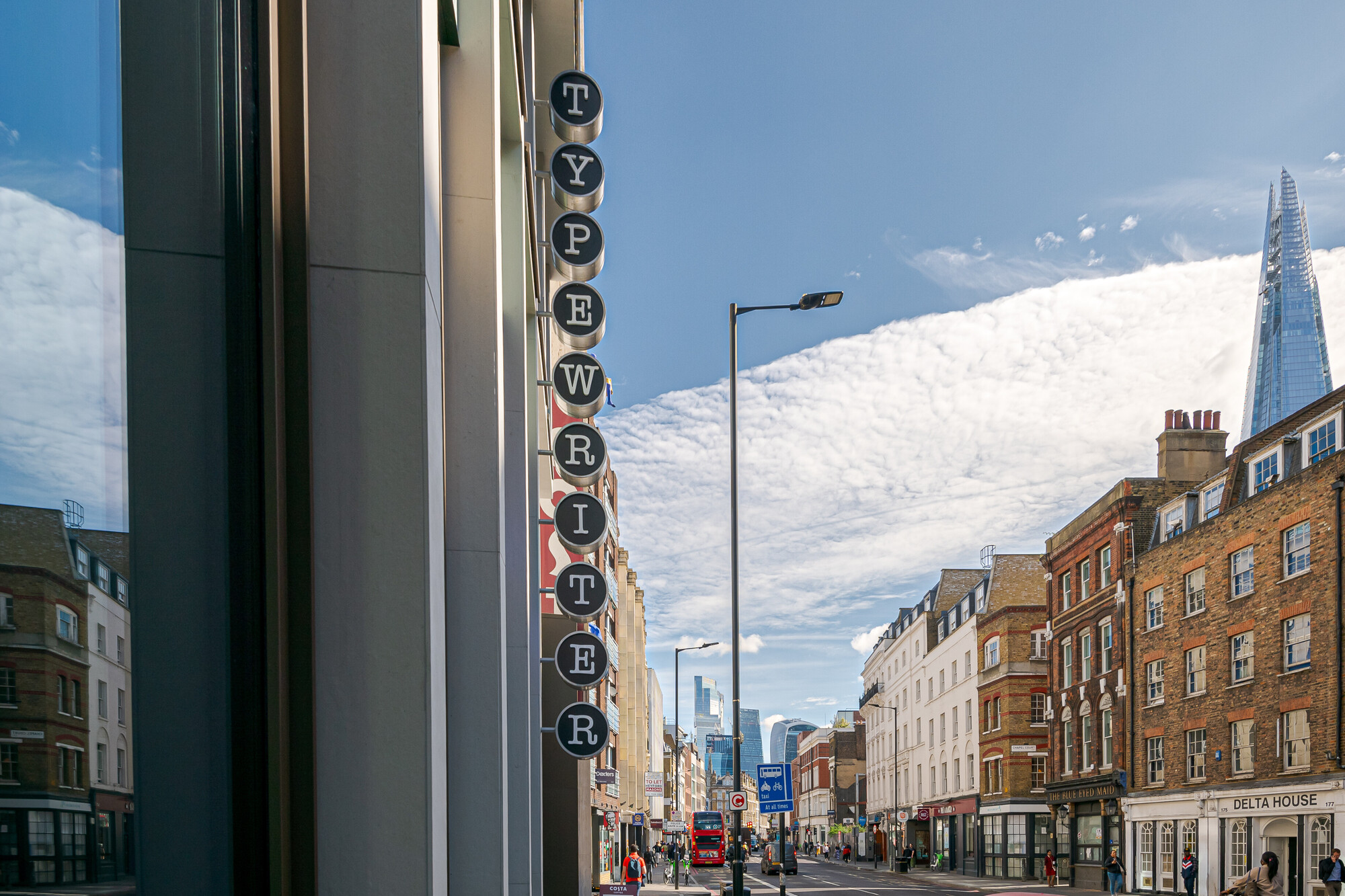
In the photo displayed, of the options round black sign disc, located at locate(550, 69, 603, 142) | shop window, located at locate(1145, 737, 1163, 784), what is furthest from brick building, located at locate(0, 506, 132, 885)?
shop window, located at locate(1145, 737, 1163, 784)

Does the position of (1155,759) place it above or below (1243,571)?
below

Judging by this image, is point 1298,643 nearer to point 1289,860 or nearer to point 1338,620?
point 1338,620

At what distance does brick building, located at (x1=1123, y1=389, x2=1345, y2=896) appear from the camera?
2755 cm

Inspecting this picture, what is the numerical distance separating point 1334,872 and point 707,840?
4743cm

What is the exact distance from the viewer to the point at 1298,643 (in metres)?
29.0

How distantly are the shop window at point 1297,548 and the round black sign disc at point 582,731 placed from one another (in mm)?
22894

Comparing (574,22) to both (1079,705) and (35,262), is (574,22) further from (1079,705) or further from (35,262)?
(1079,705)

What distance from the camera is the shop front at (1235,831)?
2722 centimetres

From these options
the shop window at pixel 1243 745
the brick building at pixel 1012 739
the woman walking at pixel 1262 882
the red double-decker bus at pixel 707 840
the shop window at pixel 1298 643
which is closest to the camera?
the woman walking at pixel 1262 882

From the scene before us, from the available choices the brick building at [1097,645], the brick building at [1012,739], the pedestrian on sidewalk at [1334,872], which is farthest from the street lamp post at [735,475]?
the brick building at [1012,739]

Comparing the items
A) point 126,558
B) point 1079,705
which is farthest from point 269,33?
point 1079,705

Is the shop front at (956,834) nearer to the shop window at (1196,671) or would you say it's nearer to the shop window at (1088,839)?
the shop window at (1088,839)

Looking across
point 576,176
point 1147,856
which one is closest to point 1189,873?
point 1147,856

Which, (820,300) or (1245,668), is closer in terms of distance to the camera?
(820,300)
